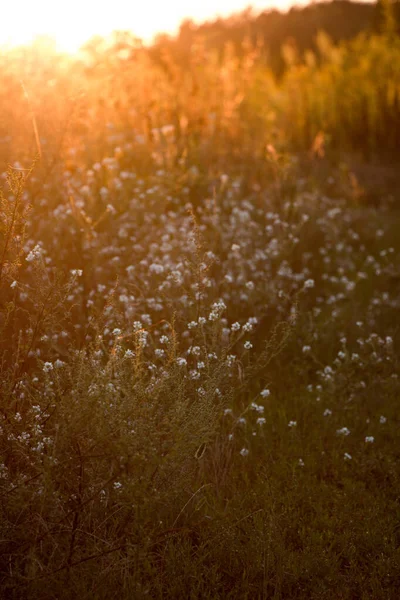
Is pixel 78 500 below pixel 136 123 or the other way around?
below

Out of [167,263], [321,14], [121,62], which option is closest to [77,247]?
[167,263]

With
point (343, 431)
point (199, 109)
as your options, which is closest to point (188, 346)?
point (343, 431)

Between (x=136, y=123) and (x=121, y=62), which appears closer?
(x=136, y=123)

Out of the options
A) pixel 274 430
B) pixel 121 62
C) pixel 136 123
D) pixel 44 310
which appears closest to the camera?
pixel 44 310

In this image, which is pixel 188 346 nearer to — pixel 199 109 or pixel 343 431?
pixel 343 431

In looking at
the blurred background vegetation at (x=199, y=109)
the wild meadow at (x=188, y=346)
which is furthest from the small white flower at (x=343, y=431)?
the blurred background vegetation at (x=199, y=109)

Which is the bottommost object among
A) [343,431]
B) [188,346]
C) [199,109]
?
[343,431]

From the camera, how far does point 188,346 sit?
4.23 m

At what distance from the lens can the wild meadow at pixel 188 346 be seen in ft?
8.86

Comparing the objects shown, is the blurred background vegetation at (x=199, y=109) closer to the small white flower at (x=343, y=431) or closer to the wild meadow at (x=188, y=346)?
the wild meadow at (x=188, y=346)

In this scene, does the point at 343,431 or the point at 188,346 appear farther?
the point at 188,346

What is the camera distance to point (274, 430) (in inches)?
159

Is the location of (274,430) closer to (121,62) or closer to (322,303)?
(322,303)

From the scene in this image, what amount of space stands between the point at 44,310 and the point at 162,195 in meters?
2.81
